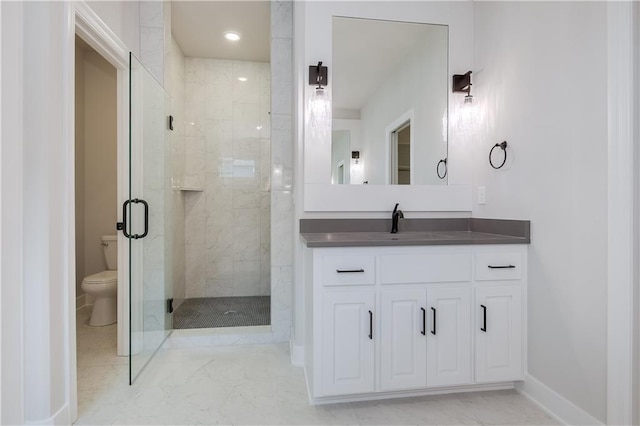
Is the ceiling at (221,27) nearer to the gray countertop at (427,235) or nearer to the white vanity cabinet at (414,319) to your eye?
the gray countertop at (427,235)

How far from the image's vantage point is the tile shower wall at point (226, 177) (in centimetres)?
348

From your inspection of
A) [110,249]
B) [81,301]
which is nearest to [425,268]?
[110,249]

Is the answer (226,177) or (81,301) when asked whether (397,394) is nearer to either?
(226,177)

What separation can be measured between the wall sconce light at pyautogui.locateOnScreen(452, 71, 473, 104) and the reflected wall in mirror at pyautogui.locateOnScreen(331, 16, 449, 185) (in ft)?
0.21

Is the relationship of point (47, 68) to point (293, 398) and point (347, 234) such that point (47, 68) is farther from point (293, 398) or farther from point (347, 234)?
point (293, 398)

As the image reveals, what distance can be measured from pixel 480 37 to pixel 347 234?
168 cm

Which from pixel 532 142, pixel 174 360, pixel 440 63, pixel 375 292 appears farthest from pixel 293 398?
pixel 440 63

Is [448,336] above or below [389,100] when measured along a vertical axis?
below

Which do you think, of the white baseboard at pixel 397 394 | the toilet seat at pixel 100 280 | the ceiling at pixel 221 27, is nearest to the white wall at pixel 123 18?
the ceiling at pixel 221 27

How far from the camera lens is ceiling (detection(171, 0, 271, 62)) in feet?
8.65

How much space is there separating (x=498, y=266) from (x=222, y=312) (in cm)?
245

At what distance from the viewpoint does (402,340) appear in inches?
63.9

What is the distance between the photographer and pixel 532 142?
1.70 meters

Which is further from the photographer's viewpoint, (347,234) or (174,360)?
(174,360)
